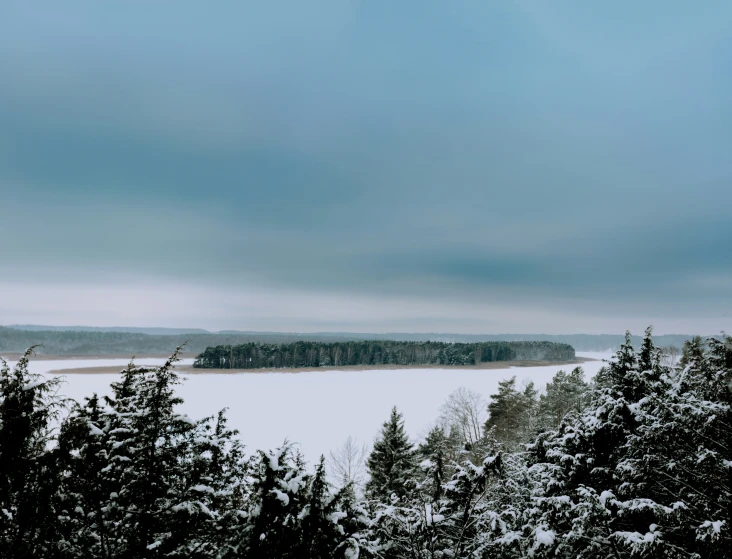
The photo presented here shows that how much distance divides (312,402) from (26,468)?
5467 centimetres

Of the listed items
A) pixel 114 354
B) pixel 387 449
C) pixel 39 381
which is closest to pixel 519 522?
→ pixel 39 381

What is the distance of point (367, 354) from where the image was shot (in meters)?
134

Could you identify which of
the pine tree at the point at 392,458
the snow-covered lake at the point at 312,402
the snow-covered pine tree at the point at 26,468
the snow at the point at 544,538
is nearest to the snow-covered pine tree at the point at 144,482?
the snow-covered pine tree at the point at 26,468

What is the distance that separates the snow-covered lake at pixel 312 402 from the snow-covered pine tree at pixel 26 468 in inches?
840

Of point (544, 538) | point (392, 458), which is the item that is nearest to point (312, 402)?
point (392, 458)

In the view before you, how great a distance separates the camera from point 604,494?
7.94 m

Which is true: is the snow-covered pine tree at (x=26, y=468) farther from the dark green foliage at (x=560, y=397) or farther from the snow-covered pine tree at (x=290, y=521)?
the dark green foliage at (x=560, y=397)

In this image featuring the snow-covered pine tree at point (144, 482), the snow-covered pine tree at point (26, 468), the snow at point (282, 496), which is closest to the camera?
the snow at point (282, 496)

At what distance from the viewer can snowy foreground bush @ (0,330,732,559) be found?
597cm

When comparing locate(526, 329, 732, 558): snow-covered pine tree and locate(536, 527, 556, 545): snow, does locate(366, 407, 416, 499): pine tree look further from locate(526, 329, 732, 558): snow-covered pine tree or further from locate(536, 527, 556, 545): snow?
locate(536, 527, 556, 545): snow

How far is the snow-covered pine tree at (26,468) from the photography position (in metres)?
6.95

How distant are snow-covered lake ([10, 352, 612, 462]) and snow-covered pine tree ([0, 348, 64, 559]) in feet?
70.0

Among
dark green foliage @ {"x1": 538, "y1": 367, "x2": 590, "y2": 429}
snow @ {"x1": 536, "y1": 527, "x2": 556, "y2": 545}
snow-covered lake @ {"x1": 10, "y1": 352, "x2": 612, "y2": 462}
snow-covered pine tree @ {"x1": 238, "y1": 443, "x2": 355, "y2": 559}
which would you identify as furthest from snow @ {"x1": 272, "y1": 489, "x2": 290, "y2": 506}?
dark green foliage @ {"x1": 538, "y1": 367, "x2": 590, "y2": 429}

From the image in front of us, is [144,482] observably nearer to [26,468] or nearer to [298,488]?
[26,468]
